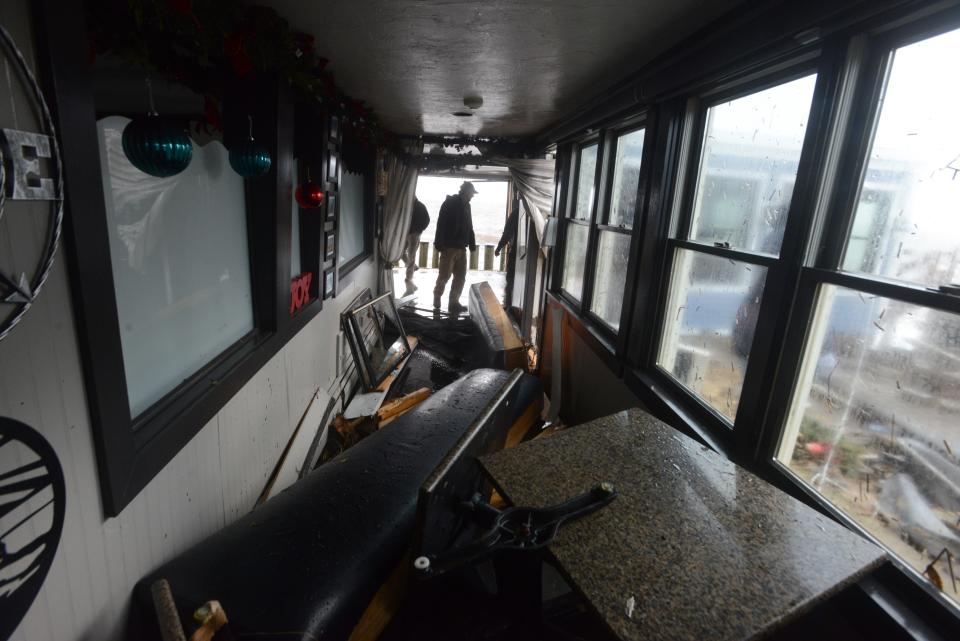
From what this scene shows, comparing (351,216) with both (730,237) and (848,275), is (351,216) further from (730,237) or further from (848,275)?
(848,275)

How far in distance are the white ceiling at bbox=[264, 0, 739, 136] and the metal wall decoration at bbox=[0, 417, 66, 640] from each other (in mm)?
1465

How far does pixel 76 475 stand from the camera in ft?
2.95

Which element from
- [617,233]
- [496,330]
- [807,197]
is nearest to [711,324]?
[807,197]

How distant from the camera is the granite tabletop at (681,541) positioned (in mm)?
778

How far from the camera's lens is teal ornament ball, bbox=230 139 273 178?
1.54 meters

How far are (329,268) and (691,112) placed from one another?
2177 millimetres

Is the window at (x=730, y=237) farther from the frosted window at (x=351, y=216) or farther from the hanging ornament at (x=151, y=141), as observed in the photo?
the frosted window at (x=351, y=216)

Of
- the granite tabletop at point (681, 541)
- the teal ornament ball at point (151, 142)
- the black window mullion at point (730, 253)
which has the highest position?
the teal ornament ball at point (151, 142)

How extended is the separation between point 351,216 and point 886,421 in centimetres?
385

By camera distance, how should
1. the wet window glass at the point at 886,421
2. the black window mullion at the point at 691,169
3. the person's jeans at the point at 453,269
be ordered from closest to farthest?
the wet window glass at the point at 886,421
the black window mullion at the point at 691,169
the person's jeans at the point at 453,269

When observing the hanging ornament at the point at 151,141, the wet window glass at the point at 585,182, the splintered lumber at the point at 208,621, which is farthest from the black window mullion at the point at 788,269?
the wet window glass at the point at 585,182

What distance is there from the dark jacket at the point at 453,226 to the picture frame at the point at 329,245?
2991 millimetres

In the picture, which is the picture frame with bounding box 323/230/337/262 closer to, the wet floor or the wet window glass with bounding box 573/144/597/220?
the wet window glass with bounding box 573/144/597/220

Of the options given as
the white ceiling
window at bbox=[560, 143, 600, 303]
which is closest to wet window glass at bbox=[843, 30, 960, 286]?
the white ceiling
